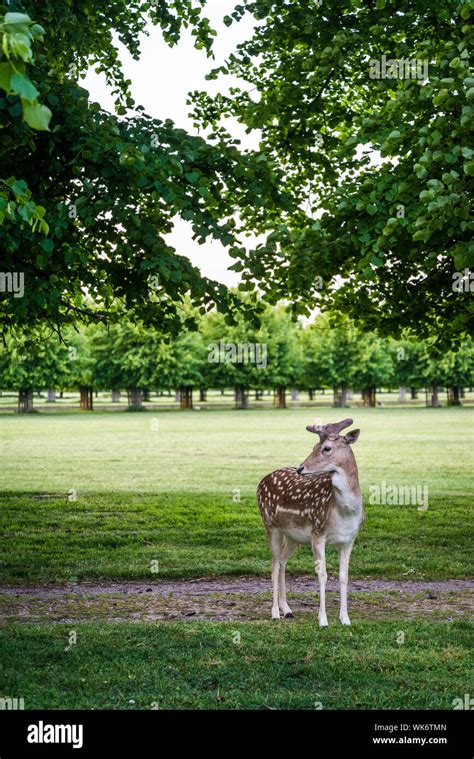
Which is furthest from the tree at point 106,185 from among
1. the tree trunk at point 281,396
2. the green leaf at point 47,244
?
the tree trunk at point 281,396

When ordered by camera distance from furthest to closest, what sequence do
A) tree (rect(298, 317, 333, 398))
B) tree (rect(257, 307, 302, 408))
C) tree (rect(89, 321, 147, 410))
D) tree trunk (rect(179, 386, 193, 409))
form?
1. tree (rect(298, 317, 333, 398))
2. tree trunk (rect(179, 386, 193, 409))
3. tree (rect(257, 307, 302, 408))
4. tree (rect(89, 321, 147, 410))

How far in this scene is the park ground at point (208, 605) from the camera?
778 cm

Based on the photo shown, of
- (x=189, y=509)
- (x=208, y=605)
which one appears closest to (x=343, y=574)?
(x=208, y=605)

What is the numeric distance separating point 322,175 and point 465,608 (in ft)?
28.3

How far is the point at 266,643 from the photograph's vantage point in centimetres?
894

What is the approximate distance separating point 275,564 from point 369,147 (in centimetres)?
758

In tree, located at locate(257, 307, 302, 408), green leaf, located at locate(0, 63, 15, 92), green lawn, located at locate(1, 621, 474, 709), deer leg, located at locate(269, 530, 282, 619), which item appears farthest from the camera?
tree, located at locate(257, 307, 302, 408)

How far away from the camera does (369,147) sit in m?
14.3

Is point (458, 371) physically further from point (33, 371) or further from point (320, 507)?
point (320, 507)

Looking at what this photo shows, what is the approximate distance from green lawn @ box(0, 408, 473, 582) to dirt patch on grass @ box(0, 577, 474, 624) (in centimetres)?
63

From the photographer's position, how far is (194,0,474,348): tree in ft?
35.4

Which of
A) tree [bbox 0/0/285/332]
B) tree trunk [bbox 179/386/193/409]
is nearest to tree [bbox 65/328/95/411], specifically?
tree trunk [bbox 179/386/193/409]

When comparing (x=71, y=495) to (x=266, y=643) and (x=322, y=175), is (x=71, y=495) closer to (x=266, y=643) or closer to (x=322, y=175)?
(x=322, y=175)

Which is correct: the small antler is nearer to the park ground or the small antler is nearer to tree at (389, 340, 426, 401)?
the park ground
